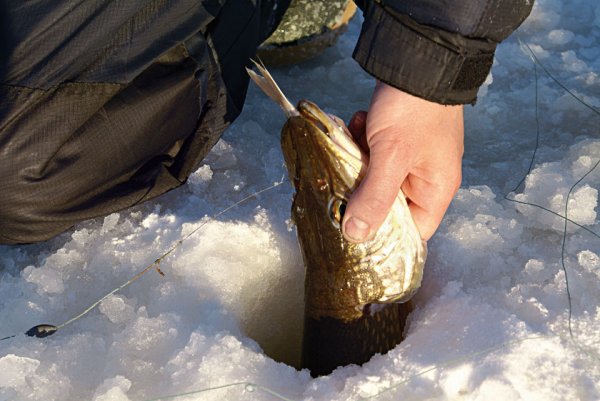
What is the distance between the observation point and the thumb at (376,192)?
5.47ft

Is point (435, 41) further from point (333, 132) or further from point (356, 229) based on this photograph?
point (356, 229)

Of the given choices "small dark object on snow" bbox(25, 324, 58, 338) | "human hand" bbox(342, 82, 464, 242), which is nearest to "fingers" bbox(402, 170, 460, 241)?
"human hand" bbox(342, 82, 464, 242)

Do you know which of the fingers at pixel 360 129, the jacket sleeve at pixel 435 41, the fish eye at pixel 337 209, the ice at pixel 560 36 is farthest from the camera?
the ice at pixel 560 36

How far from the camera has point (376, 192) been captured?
→ 5.47ft

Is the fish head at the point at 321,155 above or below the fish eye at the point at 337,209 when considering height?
above

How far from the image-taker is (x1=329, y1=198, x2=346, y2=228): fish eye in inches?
69.0

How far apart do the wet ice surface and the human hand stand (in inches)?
10.4

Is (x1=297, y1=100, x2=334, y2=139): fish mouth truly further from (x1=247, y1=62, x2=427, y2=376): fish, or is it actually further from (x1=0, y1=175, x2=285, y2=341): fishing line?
(x1=0, y1=175, x2=285, y2=341): fishing line

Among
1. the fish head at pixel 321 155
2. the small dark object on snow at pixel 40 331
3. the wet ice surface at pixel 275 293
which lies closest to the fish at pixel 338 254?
the fish head at pixel 321 155

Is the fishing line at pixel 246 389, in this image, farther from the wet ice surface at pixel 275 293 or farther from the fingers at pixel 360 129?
the fingers at pixel 360 129

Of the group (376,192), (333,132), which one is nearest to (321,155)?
(333,132)

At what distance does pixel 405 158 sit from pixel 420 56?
0.80 feet

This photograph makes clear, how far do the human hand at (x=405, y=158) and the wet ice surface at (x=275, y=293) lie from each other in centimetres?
26

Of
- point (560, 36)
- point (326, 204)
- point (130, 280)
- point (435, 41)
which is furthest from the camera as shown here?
point (560, 36)
